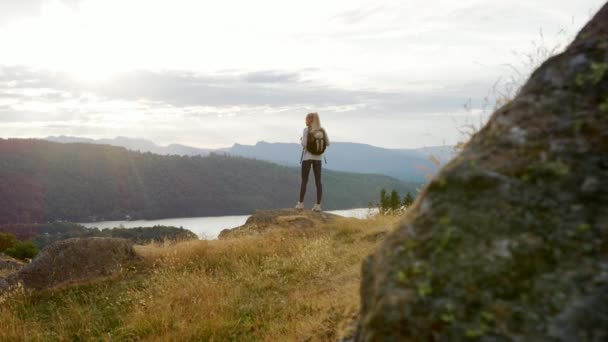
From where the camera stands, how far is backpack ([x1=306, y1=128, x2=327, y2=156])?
41.6 ft

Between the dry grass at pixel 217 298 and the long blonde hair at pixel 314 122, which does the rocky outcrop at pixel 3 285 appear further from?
the long blonde hair at pixel 314 122

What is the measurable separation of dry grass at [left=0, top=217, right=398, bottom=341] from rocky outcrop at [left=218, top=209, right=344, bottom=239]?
2008 mm

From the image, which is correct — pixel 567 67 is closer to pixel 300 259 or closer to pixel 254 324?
pixel 254 324

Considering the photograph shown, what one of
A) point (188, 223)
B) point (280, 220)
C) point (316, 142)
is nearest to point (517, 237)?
point (316, 142)

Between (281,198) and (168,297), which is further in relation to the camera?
(281,198)

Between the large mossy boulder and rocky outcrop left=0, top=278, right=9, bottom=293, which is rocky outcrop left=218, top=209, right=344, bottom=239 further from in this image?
the large mossy boulder

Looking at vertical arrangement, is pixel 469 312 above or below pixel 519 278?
below

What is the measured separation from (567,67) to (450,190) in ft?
2.84

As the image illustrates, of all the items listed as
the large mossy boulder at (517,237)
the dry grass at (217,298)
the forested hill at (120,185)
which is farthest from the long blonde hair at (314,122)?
the forested hill at (120,185)

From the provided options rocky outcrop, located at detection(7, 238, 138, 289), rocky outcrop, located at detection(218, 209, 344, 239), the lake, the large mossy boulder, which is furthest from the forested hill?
the large mossy boulder

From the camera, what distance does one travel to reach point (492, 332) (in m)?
1.58

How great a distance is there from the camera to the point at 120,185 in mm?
145625

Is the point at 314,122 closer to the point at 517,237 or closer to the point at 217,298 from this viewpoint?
the point at 217,298

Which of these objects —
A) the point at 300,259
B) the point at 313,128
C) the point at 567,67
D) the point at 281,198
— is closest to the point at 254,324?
the point at 300,259
